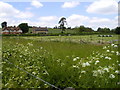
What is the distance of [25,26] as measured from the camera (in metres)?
44.4

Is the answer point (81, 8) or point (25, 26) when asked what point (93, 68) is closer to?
point (81, 8)

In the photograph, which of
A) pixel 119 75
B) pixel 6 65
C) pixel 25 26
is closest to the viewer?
pixel 119 75

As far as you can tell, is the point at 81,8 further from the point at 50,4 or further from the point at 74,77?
the point at 74,77

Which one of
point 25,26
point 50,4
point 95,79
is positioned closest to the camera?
point 95,79

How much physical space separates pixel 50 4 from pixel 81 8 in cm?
114

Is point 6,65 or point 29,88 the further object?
point 6,65

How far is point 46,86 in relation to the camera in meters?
2.61

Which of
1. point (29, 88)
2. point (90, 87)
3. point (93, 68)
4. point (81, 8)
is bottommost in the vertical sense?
point (29, 88)

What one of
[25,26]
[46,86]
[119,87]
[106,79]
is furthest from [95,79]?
[25,26]

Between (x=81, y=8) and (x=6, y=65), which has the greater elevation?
(x=81, y=8)

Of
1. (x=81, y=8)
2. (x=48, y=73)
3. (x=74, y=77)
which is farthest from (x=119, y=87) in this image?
(x=81, y=8)

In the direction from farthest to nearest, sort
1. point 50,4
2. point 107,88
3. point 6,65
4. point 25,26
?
point 25,26, point 50,4, point 6,65, point 107,88

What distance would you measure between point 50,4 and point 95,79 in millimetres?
3561

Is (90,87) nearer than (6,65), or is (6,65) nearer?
(90,87)
